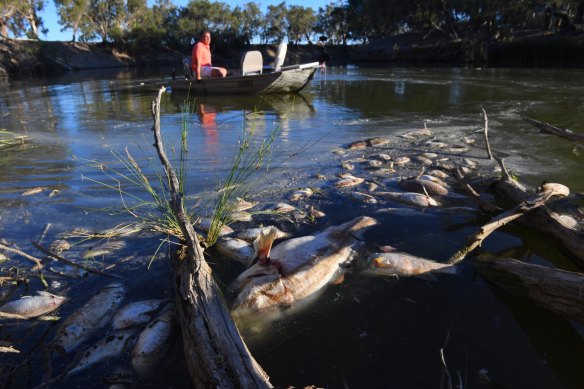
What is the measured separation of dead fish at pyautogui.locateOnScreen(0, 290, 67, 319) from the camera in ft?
8.36

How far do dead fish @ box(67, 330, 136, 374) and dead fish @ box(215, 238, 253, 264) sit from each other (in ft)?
3.35

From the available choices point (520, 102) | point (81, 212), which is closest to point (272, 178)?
point (81, 212)

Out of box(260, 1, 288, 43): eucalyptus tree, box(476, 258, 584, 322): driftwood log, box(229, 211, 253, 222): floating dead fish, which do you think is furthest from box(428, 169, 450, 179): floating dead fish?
box(260, 1, 288, 43): eucalyptus tree

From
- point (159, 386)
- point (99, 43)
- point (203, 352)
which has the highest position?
point (99, 43)

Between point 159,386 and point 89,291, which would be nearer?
point 159,386

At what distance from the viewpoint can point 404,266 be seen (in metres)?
2.99

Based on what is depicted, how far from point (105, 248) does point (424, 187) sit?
3.36 metres

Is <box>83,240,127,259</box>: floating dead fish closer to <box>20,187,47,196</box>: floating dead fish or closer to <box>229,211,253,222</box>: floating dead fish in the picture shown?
<box>229,211,253,222</box>: floating dead fish

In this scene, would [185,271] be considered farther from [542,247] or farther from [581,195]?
[581,195]

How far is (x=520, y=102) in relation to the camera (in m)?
11.2

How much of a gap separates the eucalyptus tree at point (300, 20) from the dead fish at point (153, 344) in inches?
3372

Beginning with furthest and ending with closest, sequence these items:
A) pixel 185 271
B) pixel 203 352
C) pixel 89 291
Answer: pixel 89 291 → pixel 185 271 → pixel 203 352

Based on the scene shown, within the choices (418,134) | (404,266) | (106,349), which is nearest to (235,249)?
(106,349)

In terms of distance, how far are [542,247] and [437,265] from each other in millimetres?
1028
